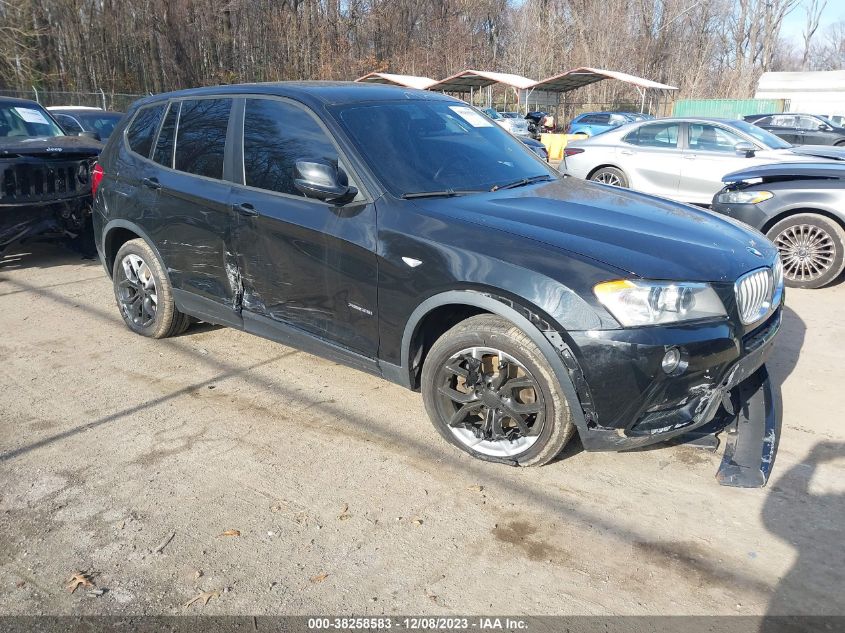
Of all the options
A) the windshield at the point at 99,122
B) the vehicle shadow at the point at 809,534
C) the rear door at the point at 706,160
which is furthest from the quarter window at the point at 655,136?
the windshield at the point at 99,122

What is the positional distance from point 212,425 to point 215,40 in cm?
3719

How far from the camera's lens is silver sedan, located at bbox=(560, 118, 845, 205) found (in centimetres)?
962

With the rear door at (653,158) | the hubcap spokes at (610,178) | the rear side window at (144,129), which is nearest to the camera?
the rear side window at (144,129)

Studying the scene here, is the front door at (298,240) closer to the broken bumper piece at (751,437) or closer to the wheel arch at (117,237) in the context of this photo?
the wheel arch at (117,237)

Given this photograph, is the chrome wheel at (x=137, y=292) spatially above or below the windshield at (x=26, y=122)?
below

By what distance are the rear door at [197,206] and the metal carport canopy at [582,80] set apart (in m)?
28.9

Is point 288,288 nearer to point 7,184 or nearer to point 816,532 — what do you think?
point 816,532

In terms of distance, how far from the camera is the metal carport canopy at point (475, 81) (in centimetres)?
3072

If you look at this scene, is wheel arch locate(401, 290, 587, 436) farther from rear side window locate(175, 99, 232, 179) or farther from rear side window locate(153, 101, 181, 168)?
rear side window locate(153, 101, 181, 168)

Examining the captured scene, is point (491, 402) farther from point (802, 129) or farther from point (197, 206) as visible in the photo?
point (802, 129)

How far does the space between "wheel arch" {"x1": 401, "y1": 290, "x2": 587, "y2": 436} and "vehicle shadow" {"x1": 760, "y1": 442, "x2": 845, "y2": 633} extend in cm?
96

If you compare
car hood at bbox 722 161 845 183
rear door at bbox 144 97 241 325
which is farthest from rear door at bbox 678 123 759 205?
rear door at bbox 144 97 241 325

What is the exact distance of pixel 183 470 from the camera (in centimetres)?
353

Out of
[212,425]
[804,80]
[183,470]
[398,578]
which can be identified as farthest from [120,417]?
[804,80]
